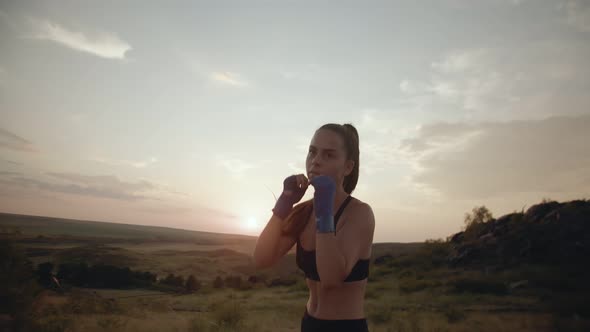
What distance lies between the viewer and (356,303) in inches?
102

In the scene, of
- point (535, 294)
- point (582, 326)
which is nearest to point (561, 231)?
point (535, 294)

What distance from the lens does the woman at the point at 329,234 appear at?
2262mm

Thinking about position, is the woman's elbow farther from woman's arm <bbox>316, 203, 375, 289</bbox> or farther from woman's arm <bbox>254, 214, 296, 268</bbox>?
woman's arm <bbox>316, 203, 375, 289</bbox>

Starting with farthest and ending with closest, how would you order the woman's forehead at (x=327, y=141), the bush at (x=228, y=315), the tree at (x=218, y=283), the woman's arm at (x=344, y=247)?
the tree at (x=218, y=283) < the bush at (x=228, y=315) < the woman's forehead at (x=327, y=141) < the woman's arm at (x=344, y=247)

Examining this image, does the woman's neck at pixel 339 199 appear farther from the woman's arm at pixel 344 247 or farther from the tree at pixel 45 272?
the tree at pixel 45 272

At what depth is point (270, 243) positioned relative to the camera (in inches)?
109

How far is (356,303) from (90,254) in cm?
1699

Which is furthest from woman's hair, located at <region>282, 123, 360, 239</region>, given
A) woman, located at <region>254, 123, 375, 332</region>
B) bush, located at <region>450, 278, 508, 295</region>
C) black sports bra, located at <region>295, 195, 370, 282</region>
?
bush, located at <region>450, 278, 508, 295</region>

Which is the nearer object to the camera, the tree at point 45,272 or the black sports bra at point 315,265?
the black sports bra at point 315,265

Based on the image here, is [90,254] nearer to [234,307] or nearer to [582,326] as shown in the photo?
[234,307]

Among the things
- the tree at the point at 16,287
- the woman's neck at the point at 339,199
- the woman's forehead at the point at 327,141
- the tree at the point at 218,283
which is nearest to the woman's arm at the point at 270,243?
the woman's neck at the point at 339,199

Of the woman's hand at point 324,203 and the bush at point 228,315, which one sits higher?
the woman's hand at point 324,203

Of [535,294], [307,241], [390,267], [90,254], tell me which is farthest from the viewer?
[390,267]

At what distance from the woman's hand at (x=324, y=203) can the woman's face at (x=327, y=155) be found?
0.79 feet
